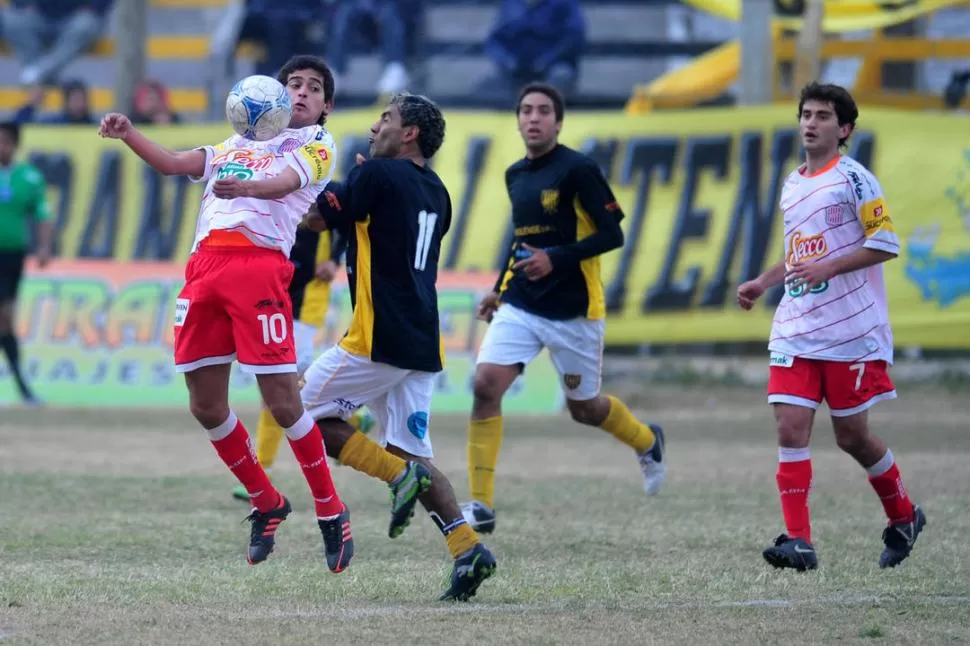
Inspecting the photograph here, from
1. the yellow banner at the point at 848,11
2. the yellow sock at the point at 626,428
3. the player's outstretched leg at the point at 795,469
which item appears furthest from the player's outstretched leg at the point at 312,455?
the yellow banner at the point at 848,11

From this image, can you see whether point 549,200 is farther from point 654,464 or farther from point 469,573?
point 469,573

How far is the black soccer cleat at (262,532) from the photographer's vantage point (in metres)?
6.76

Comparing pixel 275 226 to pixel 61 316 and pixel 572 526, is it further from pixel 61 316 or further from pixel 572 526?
pixel 61 316

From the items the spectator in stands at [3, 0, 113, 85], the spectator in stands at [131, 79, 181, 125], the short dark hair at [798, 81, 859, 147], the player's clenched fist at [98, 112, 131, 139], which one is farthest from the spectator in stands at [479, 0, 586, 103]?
the player's clenched fist at [98, 112, 131, 139]

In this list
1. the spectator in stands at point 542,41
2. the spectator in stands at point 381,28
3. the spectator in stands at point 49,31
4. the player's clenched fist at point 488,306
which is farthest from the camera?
the spectator in stands at point 49,31

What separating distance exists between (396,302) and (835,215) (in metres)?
2.06

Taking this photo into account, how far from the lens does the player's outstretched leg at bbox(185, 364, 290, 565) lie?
6.79 m

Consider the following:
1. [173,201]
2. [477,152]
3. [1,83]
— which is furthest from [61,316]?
[1,83]

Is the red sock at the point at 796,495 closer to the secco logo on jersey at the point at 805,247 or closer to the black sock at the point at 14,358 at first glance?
the secco logo on jersey at the point at 805,247

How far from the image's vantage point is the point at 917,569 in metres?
7.27

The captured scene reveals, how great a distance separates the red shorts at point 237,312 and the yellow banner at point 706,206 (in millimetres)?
9448

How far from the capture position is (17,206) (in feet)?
50.9

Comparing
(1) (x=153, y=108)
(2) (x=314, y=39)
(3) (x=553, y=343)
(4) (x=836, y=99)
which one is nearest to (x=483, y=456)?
(3) (x=553, y=343)

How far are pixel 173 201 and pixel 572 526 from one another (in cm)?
968
